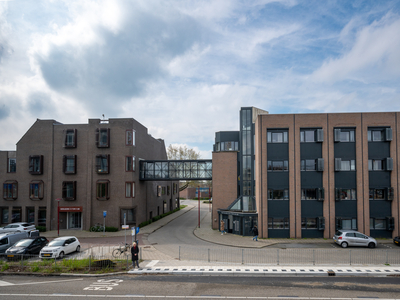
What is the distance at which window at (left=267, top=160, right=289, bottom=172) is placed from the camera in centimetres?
2866

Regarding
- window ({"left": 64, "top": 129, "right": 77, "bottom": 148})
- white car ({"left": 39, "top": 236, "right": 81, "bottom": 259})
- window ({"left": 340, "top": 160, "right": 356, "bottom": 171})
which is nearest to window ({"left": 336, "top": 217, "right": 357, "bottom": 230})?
window ({"left": 340, "top": 160, "right": 356, "bottom": 171})

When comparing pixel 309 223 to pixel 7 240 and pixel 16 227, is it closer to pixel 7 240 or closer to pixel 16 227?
pixel 7 240

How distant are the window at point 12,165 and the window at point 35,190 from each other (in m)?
3.41

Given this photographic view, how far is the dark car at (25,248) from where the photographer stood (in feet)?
64.6

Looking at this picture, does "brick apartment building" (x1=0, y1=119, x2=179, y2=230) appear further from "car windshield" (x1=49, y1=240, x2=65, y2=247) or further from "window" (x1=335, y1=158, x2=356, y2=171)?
"window" (x1=335, y1=158, x2=356, y2=171)

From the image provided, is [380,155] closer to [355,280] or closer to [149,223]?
[355,280]

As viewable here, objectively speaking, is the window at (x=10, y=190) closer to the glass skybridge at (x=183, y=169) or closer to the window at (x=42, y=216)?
the window at (x=42, y=216)

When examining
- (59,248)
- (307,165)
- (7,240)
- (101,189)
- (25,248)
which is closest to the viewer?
(59,248)

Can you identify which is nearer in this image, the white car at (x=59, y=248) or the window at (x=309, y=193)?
the white car at (x=59, y=248)

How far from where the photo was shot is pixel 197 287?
14.4 metres

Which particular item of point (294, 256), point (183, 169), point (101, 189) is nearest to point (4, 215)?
point (101, 189)

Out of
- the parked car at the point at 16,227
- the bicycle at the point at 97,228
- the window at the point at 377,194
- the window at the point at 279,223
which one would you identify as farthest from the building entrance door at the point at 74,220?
the window at the point at 377,194

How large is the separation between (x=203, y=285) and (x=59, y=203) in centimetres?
2629

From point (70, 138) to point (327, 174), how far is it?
98.8 feet
